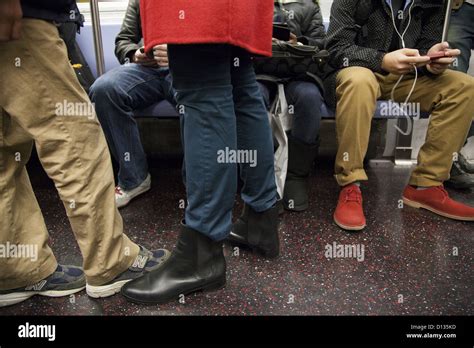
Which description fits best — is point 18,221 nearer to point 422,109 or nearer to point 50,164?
point 50,164

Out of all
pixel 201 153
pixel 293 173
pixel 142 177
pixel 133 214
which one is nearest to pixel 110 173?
pixel 201 153

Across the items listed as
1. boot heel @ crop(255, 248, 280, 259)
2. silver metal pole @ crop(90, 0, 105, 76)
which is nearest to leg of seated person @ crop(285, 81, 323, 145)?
boot heel @ crop(255, 248, 280, 259)

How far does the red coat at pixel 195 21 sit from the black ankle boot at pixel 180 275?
489 mm

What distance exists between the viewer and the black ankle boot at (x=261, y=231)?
1.25 metres

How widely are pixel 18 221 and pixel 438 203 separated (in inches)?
56.7

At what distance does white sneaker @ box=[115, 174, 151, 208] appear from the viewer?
167 cm

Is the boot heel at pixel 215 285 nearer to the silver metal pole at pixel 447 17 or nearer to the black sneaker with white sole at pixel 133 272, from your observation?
the black sneaker with white sole at pixel 133 272

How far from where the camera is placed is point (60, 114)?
3.05ft

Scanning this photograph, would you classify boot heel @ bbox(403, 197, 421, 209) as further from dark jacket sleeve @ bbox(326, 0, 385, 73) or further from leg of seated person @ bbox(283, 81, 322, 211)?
dark jacket sleeve @ bbox(326, 0, 385, 73)

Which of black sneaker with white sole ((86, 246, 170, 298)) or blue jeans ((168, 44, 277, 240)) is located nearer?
blue jeans ((168, 44, 277, 240))

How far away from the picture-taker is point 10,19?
79cm

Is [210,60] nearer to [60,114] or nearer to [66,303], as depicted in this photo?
[60,114]

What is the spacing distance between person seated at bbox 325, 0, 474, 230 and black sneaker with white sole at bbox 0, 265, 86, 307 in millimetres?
907
